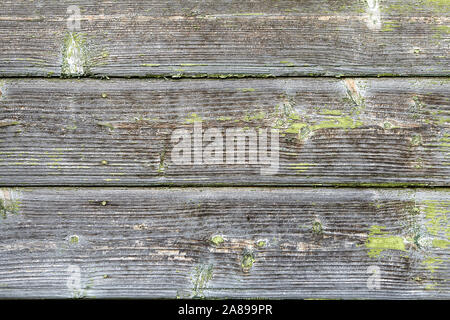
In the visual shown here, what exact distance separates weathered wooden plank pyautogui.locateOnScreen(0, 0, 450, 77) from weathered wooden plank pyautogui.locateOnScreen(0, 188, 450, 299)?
36cm

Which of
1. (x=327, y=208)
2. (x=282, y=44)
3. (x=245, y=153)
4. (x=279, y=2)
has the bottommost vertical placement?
(x=327, y=208)

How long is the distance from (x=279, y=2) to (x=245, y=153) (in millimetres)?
460

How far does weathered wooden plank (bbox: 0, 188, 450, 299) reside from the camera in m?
1.00

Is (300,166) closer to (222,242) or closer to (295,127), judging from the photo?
(295,127)

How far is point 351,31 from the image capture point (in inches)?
40.5

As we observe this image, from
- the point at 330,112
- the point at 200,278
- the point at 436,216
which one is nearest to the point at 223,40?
the point at 330,112

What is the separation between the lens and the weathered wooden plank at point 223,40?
1020mm

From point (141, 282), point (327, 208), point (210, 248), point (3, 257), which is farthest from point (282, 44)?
point (3, 257)

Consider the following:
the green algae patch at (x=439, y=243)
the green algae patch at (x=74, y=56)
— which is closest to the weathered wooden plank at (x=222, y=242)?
the green algae patch at (x=439, y=243)

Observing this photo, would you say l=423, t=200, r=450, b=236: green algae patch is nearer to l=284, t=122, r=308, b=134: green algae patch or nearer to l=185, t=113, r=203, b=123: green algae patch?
l=284, t=122, r=308, b=134: green algae patch

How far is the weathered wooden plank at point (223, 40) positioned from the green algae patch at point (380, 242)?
46cm

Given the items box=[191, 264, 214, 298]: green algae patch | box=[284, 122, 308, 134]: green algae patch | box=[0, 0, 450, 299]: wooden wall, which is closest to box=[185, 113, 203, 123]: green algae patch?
box=[0, 0, 450, 299]: wooden wall
